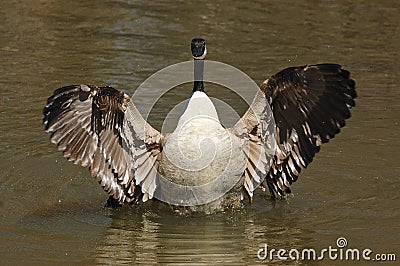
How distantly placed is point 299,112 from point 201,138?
1.23 meters

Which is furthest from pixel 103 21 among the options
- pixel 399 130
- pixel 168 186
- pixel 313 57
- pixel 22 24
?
pixel 168 186

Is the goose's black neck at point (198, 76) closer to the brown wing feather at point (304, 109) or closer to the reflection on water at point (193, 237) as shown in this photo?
the brown wing feather at point (304, 109)

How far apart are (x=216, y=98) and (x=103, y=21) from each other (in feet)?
17.9

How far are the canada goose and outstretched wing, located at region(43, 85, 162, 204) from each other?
1 cm

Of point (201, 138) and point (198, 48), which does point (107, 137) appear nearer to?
point (201, 138)

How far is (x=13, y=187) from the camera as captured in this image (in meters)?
11.4

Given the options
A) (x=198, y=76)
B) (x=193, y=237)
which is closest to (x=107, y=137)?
(x=198, y=76)

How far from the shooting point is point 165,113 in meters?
14.4

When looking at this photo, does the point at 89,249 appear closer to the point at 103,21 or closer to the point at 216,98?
the point at 216,98

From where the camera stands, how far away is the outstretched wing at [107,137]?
33.0 feet

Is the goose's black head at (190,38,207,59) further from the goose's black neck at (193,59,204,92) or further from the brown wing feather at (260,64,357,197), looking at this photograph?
the brown wing feather at (260,64,357,197)

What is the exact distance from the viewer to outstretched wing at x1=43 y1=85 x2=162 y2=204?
33.0 ft

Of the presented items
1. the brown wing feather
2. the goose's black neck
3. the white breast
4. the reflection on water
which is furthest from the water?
the goose's black neck

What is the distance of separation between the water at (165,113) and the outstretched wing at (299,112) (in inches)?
22.6
